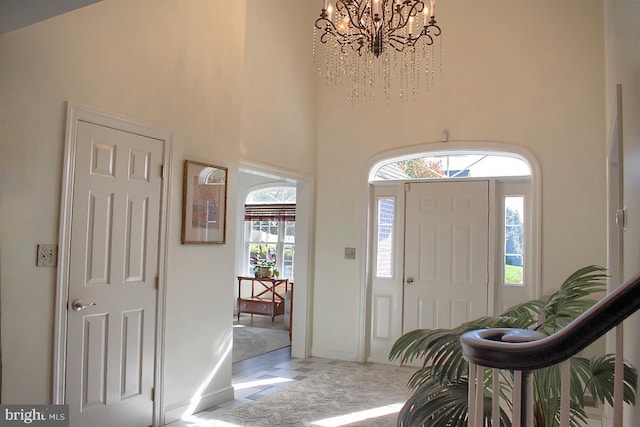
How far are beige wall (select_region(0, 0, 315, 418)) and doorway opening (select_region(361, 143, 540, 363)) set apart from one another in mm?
1521

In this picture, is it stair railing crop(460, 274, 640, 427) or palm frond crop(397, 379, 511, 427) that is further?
palm frond crop(397, 379, 511, 427)

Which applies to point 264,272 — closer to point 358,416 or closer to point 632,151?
point 358,416

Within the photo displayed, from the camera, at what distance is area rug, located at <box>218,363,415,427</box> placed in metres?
3.77

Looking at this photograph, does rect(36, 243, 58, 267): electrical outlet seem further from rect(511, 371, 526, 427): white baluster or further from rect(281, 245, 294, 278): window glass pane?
rect(281, 245, 294, 278): window glass pane

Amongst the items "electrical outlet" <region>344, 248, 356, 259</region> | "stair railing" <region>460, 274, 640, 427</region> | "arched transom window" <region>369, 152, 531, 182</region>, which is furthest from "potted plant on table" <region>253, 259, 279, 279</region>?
"stair railing" <region>460, 274, 640, 427</region>

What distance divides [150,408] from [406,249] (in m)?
3.26

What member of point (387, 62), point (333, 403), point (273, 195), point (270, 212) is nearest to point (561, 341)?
point (333, 403)

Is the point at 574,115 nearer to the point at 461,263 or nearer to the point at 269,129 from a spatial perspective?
the point at 461,263

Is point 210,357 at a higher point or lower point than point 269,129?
lower

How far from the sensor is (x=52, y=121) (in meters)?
2.88

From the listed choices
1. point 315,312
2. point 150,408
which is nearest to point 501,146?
point 315,312

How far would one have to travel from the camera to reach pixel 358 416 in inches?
154

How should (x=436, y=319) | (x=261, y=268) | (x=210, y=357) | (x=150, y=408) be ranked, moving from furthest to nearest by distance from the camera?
1. (x=261, y=268)
2. (x=436, y=319)
3. (x=210, y=357)
4. (x=150, y=408)

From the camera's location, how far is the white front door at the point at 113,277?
305 centimetres
